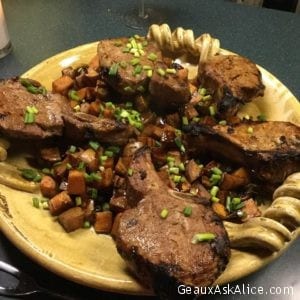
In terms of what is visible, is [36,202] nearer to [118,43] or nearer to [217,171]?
[217,171]

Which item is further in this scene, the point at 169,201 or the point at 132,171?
the point at 132,171

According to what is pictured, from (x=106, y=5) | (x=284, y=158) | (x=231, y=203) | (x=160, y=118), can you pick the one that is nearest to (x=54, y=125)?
(x=160, y=118)

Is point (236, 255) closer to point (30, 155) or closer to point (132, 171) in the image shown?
point (132, 171)

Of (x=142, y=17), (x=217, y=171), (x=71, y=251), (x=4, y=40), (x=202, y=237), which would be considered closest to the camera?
(x=202, y=237)

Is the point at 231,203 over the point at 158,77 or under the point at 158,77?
under

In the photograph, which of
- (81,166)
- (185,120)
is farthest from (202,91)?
(81,166)

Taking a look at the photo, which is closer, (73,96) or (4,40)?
(73,96)

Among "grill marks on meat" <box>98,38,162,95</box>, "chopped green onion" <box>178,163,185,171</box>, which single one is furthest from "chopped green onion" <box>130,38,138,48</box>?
"chopped green onion" <box>178,163,185,171</box>
